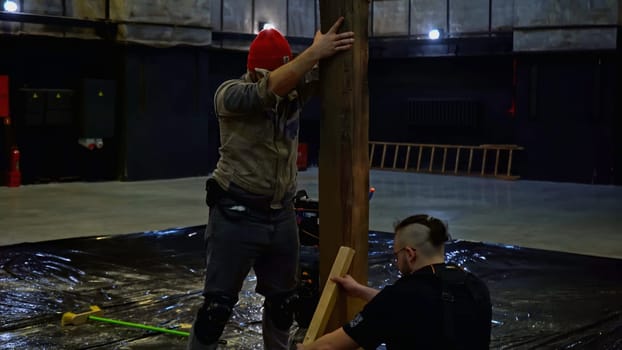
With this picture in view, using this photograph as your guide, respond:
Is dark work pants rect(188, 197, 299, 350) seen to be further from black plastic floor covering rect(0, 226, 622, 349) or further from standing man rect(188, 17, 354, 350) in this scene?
black plastic floor covering rect(0, 226, 622, 349)

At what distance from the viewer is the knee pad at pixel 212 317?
3299 mm

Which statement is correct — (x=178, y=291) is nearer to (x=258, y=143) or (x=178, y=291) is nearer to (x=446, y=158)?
(x=258, y=143)

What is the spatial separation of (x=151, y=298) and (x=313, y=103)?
1064 centimetres

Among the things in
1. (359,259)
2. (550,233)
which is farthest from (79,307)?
(550,233)

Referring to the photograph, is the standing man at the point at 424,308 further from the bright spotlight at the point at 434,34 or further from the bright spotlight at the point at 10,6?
the bright spotlight at the point at 434,34

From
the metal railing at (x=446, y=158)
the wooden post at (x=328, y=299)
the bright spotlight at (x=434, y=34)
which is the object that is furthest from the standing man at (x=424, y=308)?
the bright spotlight at (x=434, y=34)

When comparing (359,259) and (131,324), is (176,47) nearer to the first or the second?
(131,324)

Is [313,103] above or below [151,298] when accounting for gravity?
above

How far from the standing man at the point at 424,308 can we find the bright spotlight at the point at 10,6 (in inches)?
425

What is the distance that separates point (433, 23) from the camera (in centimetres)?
1564

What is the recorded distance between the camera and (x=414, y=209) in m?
10.3

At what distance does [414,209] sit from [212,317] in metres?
7.17

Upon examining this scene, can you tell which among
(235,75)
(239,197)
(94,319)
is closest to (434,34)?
(235,75)

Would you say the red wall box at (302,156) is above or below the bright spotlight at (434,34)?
below
